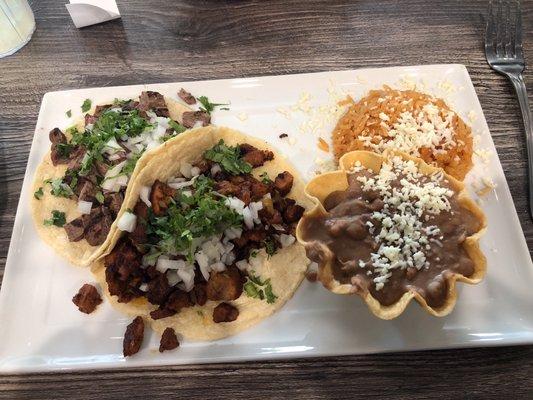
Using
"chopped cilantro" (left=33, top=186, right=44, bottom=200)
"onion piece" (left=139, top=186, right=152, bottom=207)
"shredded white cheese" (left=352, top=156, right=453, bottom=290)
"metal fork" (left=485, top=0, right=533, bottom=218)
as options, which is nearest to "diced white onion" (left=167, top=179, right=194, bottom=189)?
"onion piece" (left=139, top=186, right=152, bottom=207)

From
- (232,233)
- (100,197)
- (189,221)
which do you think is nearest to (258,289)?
(232,233)

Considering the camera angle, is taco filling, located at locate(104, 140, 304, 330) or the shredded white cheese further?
taco filling, located at locate(104, 140, 304, 330)

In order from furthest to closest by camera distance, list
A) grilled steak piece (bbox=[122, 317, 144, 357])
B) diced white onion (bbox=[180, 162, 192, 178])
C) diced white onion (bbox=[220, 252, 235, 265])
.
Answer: diced white onion (bbox=[180, 162, 192, 178])
diced white onion (bbox=[220, 252, 235, 265])
grilled steak piece (bbox=[122, 317, 144, 357])

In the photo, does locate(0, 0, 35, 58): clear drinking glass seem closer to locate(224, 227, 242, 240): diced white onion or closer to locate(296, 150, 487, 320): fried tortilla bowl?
locate(224, 227, 242, 240): diced white onion

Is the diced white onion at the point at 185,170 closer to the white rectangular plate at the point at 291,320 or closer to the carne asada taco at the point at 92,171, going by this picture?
the carne asada taco at the point at 92,171

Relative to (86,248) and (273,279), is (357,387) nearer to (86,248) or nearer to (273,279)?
(273,279)

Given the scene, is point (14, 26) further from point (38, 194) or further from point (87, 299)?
point (87, 299)

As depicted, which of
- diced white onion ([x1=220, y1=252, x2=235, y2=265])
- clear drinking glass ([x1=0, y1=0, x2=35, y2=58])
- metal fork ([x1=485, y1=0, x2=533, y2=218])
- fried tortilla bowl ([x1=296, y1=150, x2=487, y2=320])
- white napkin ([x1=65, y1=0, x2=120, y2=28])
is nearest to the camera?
fried tortilla bowl ([x1=296, y1=150, x2=487, y2=320])
